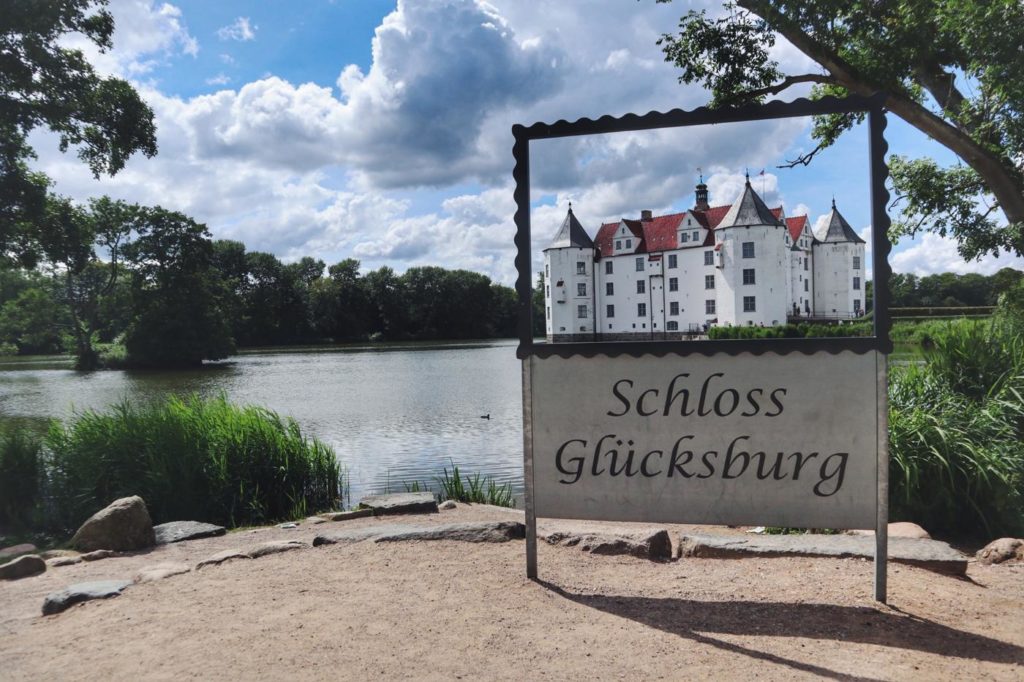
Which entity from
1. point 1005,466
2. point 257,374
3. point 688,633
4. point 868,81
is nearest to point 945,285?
point 257,374

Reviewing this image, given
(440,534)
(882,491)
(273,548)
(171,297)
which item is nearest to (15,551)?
(273,548)

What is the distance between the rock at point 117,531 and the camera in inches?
252

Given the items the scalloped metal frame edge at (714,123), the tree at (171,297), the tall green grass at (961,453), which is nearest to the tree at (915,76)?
the tall green grass at (961,453)

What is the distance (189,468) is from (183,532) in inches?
79.6

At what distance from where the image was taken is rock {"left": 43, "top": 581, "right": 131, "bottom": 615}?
14.9ft

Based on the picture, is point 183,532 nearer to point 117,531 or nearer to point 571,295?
point 117,531

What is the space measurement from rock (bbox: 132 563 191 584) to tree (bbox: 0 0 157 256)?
14507 millimetres

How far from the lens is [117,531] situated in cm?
641

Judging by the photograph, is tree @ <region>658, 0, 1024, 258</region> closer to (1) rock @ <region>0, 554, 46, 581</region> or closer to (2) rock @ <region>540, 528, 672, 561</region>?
(2) rock @ <region>540, 528, 672, 561</region>

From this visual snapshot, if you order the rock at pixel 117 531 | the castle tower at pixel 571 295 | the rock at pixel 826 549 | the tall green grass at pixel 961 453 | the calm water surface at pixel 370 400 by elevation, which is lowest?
the calm water surface at pixel 370 400

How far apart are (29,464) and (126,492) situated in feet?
5.34

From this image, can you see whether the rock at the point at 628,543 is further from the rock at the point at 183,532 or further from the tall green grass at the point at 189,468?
the tall green grass at the point at 189,468

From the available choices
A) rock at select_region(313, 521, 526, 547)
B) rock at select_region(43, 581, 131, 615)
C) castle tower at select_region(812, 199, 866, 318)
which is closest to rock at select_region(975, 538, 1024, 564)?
rock at select_region(313, 521, 526, 547)

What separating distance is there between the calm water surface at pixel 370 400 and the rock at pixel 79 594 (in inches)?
229
